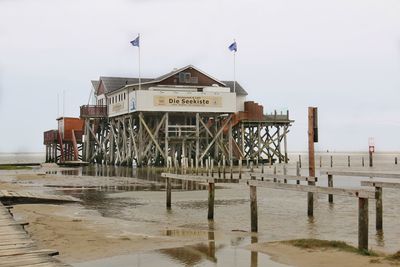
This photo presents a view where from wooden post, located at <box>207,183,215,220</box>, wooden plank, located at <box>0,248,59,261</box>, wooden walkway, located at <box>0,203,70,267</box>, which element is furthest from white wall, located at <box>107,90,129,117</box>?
wooden plank, located at <box>0,248,59,261</box>

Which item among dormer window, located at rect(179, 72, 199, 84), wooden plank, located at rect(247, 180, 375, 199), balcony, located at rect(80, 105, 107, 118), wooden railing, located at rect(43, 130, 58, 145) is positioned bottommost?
wooden plank, located at rect(247, 180, 375, 199)

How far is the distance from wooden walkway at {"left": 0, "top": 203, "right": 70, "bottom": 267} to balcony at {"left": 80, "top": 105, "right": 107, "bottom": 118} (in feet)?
165

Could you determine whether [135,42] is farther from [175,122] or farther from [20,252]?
[20,252]

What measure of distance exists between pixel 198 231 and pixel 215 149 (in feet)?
140

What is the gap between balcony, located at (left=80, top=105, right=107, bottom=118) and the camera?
200 feet

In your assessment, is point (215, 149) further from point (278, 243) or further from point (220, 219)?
point (278, 243)

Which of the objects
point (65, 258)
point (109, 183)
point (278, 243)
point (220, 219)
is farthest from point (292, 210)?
point (109, 183)

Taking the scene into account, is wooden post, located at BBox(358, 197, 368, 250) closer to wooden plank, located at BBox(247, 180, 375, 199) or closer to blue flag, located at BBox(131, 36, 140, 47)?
wooden plank, located at BBox(247, 180, 375, 199)

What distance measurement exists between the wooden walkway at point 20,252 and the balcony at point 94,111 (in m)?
50.4

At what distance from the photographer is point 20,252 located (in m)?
8.62

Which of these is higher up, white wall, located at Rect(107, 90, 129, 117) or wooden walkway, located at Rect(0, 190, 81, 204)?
white wall, located at Rect(107, 90, 129, 117)

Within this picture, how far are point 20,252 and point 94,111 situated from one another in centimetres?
5461

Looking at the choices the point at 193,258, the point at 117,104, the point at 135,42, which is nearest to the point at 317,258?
the point at 193,258

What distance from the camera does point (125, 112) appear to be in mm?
54531
